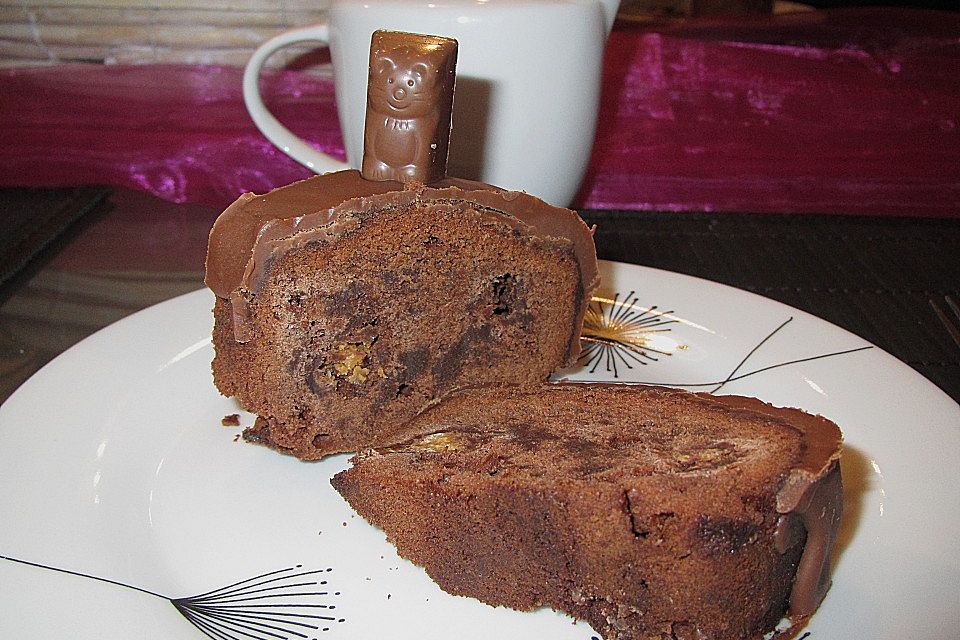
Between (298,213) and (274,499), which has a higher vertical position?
(298,213)

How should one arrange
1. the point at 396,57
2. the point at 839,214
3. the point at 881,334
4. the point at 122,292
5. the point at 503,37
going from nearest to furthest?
the point at 396,57 → the point at 503,37 → the point at 881,334 → the point at 122,292 → the point at 839,214

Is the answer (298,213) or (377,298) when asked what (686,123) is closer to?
(377,298)

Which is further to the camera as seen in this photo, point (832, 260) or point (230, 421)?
point (832, 260)

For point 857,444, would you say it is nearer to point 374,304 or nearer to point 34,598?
point 374,304

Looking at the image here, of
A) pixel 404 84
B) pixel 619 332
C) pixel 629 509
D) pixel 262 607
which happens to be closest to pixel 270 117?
pixel 404 84

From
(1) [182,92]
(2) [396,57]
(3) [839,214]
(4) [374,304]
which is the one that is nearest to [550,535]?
(4) [374,304]

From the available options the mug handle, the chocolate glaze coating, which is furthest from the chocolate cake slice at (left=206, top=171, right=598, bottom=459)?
the mug handle
